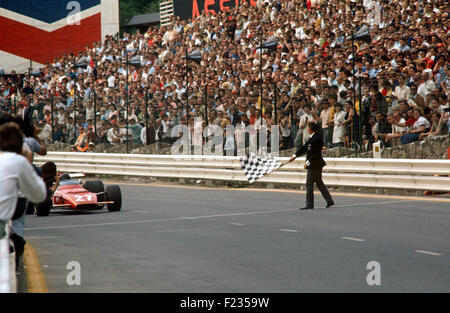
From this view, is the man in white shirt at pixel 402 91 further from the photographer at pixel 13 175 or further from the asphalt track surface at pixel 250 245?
the photographer at pixel 13 175

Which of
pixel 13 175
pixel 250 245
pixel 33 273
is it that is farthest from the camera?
pixel 250 245

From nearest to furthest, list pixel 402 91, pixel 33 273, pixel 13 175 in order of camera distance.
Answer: pixel 13 175 < pixel 33 273 < pixel 402 91

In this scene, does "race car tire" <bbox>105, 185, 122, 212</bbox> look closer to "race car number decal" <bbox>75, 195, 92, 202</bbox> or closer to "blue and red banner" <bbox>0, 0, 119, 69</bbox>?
"race car number decal" <bbox>75, 195, 92, 202</bbox>

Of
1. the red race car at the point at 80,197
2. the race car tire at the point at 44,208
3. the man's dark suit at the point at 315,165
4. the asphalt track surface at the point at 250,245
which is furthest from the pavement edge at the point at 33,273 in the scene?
the man's dark suit at the point at 315,165

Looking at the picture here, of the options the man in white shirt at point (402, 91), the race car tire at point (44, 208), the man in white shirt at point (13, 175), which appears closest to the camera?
the man in white shirt at point (13, 175)

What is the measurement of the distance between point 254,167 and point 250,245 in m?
10.8

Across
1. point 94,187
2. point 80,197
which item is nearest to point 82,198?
point 80,197

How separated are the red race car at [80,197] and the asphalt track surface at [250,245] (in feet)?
0.75

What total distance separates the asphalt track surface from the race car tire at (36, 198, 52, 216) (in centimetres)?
21

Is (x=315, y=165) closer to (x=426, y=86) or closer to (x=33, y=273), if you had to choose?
(x=426, y=86)

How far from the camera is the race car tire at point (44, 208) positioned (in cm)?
1602

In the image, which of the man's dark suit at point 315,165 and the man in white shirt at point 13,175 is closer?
the man in white shirt at point 13,175

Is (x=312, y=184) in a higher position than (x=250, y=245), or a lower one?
higher

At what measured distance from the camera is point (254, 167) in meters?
22.0
